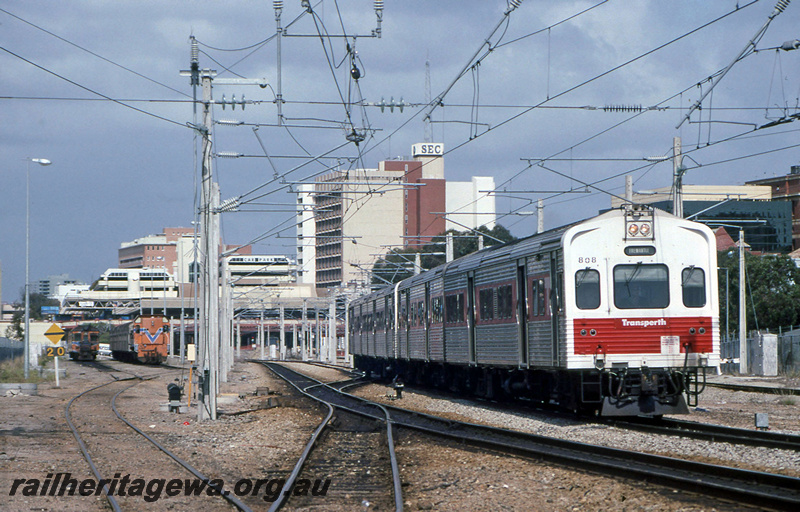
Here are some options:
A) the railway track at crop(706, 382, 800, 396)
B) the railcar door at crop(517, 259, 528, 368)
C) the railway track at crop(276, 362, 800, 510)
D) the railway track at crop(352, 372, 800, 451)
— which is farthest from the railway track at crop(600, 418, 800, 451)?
the railway track at crop(706, 382, 800, 396)

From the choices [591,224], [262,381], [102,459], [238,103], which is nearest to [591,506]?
[102,459]

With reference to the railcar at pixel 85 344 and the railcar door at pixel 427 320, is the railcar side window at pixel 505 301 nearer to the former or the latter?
the railcar door at pixel 427 320

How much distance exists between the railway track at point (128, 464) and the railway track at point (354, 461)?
38.7 inches

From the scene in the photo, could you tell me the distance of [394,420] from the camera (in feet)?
66.0

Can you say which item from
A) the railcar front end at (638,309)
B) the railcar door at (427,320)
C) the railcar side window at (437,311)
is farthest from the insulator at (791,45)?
the railcar door at (427,320)

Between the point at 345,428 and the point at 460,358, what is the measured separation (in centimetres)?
736

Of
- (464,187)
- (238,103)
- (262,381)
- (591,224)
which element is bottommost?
(262,381)

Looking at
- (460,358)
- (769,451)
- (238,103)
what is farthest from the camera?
(460,358)

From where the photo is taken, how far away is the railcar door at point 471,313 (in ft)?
79.4

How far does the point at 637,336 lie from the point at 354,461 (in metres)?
6.46

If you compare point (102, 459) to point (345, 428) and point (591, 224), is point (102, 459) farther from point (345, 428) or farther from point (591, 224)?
point (591, 224)

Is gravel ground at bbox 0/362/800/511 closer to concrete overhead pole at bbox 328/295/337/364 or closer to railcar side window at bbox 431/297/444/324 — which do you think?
railcar side window at bbox 431/297/444/324

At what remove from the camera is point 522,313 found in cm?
2041

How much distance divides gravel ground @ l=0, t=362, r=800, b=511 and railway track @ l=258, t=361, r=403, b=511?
188 millimetres
